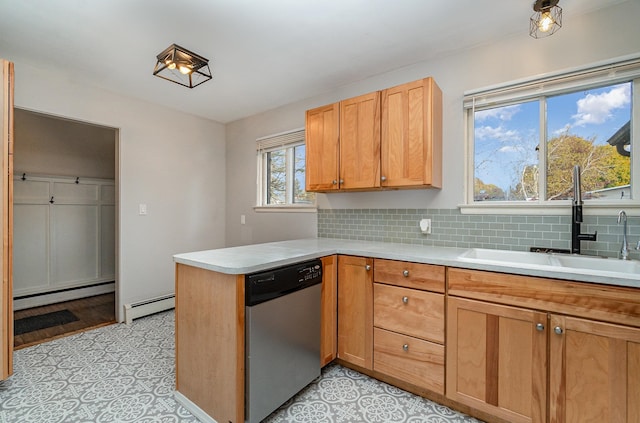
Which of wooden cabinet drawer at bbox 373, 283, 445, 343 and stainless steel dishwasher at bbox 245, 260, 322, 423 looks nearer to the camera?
stainless steel dishwasher at bbox 245, 260, 322, 423

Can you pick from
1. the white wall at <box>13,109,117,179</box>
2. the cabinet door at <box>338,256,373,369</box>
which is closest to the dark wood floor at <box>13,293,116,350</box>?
the white wall at <box>13,109,117,179</box>

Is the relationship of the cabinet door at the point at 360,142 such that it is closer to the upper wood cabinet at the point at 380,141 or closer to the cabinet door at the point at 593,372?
the upper wood cabinet at the point at 380,141

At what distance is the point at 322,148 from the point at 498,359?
76.0 inches

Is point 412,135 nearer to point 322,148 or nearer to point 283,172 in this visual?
point 322,148

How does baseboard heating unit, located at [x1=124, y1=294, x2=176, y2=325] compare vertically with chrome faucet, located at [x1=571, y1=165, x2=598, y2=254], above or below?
below

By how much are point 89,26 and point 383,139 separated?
84.9 inches

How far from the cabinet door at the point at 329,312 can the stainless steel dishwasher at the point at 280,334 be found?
0.08 metres

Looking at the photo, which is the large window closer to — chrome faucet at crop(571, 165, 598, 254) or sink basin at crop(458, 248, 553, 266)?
sink basin at crop(458, 248, 553, 266)

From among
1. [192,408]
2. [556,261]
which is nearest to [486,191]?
[556,261]

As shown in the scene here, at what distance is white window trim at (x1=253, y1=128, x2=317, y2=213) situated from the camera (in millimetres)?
3206

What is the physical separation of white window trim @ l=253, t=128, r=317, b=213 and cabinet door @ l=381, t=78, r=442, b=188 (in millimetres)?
1107

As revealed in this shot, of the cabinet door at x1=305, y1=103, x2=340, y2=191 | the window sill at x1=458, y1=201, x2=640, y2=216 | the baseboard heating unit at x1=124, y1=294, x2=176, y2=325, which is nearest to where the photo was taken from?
the window sill at x1=458, y1=201, x2=640, y2=216

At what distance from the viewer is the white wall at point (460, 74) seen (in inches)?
68.2

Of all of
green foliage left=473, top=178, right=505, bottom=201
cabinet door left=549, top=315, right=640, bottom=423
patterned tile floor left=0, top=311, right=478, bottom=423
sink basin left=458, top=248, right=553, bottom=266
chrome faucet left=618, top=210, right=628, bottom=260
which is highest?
green foliage left=473, top=178, right=505, bottom=201
